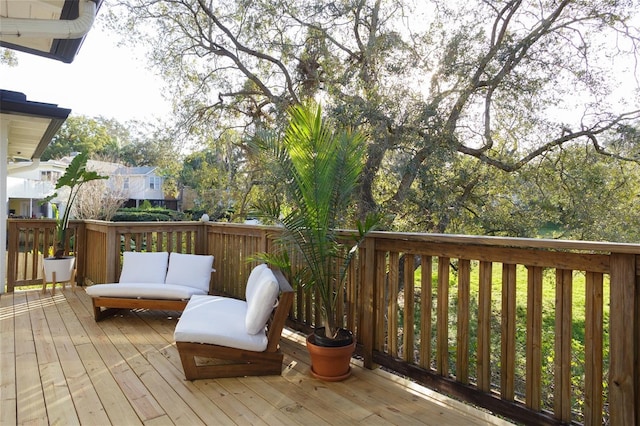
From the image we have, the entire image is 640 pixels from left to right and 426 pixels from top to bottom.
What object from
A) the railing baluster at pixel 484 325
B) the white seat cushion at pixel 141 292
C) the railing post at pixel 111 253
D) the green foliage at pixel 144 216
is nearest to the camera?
the railing baluster at pixel 484 325

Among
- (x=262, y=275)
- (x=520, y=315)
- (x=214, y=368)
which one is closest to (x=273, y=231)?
(x=262, y=275)

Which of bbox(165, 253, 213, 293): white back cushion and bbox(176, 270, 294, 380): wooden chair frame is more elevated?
bbox(165, 253, 213, 293): white back cushion

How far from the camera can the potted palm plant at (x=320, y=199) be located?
9.47 feet

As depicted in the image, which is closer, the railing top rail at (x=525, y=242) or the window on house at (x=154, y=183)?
the railing top rail at (x=525, y=242)

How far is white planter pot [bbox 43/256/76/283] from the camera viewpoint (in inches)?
216

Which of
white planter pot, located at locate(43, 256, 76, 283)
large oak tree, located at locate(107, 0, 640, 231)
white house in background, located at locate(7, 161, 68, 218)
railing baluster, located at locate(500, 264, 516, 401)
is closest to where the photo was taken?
railing baluster, located at locate(500, 264, 516, 401)

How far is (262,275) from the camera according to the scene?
3281 mm

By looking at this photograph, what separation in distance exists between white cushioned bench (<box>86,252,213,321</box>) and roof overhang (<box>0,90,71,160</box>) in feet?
6.97

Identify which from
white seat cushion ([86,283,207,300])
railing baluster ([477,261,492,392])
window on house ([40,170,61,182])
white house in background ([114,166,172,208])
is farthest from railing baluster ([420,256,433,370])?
window on house ([40,170,61,182])

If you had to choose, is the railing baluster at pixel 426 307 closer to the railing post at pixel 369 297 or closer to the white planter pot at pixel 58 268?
the railing post at pixel 369 297

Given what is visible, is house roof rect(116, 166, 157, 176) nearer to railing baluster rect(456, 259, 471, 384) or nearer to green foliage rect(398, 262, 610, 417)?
green foliage rect(398, 262, 610, 417)

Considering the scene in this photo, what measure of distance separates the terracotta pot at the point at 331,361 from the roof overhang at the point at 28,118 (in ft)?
14.9

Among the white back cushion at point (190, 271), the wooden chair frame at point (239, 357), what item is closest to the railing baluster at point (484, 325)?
the wooden chair frame at point (239, 357)

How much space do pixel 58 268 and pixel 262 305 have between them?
432 centimetres
